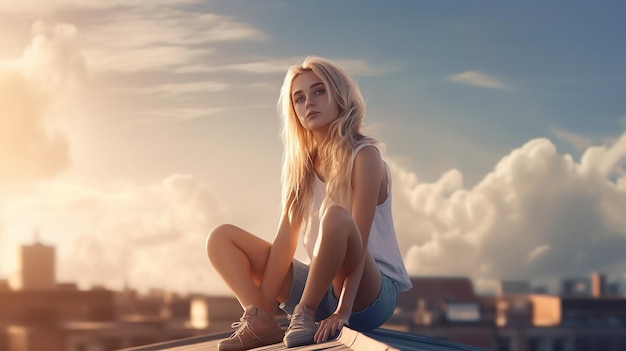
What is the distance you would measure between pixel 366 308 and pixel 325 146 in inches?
26.2

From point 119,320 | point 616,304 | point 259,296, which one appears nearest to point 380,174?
point 259,296

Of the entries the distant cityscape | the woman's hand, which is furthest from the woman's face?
the distant cityscape

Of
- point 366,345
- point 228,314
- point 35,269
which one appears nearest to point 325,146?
point 366,345

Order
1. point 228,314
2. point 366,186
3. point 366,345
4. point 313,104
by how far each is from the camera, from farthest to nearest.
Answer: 1. point 228,314
2. point 313,104
3. point 366,186
4. point 366,345

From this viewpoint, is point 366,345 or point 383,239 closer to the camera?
point 366,345

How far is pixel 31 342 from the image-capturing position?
30156mm

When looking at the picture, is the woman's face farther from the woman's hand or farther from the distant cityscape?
the distant cityscape

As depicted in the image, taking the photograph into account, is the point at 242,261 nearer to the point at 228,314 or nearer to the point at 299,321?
the point at 299,321

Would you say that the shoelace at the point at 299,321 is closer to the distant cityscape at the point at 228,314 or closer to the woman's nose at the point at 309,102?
the woman's nose at the point at 309,102

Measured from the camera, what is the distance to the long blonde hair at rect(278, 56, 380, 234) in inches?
152

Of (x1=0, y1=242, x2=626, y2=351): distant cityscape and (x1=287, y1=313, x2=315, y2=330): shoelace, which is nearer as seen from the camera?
(x1=287, y1=313, x2=315, y2=330): shoelace

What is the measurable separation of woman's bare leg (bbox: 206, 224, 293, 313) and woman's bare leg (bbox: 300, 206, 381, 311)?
390 mm

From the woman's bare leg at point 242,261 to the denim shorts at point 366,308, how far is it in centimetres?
3

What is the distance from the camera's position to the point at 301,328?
139 inches
